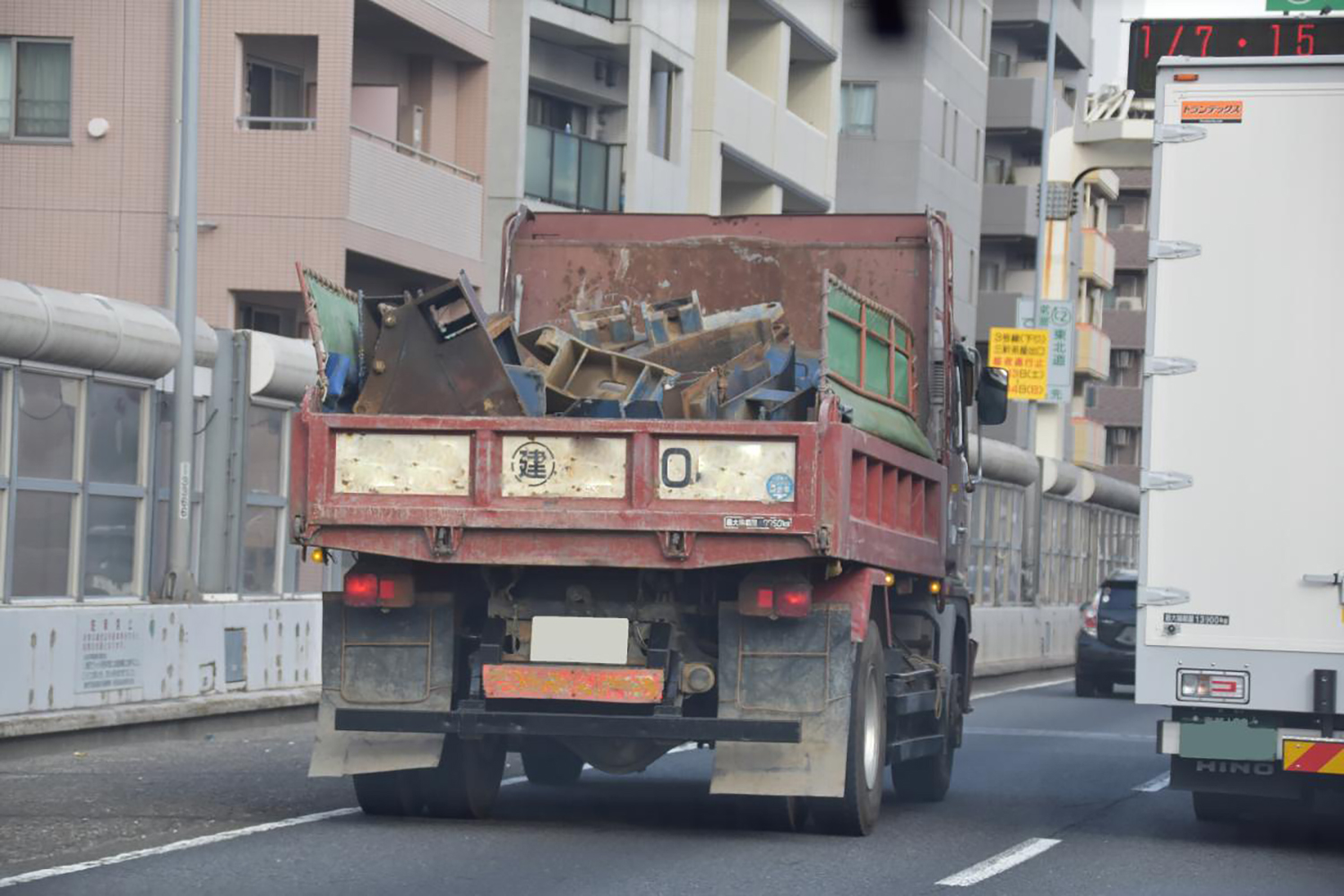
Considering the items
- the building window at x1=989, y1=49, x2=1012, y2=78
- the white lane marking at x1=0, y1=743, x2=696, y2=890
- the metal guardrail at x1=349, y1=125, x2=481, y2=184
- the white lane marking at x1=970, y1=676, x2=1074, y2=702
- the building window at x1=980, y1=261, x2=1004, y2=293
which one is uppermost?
the building window at x1=989, y1=49, x2=1012, y2=78

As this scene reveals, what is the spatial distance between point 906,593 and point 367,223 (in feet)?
58.4

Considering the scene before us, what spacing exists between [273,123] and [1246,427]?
2156 cm

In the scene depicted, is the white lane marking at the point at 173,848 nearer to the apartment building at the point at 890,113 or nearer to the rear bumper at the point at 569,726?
the rear bumper at the point at 569,726

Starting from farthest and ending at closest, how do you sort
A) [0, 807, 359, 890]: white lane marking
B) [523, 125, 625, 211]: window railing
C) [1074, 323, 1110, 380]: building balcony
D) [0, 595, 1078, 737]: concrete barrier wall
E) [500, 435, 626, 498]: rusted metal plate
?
1. [1074, 323, 1110, 380]: building balcony
2. [523, 125, 625, 211]: window railing
3. [0, 595, 1078, 737]: concrete barrier wall
4. [500, 435, 626, 498]: rusted metal plate
5. [0, 807, 359, 890]: white lane marking

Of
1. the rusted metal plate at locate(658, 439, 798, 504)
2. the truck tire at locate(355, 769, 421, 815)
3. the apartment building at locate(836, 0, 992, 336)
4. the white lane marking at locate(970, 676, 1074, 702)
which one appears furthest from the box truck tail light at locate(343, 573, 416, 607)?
the apartment building at locate(836, 0, 992, 336)

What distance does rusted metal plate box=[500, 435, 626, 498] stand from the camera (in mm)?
11469

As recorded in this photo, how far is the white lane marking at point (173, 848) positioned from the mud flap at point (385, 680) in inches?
16.4

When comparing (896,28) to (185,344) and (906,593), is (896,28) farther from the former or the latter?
(906,593)

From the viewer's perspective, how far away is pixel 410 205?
1267 inches

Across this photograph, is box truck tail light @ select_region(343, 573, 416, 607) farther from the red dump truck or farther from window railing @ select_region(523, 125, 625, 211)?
window railing @ select_region(523, 125, 625, 211)

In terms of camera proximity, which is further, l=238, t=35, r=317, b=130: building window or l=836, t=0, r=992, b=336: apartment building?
l=836, t=0, r=992, b=336: apartment building

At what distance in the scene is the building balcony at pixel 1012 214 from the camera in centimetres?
6856

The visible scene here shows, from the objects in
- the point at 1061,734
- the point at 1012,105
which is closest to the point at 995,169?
the point at 1012,105

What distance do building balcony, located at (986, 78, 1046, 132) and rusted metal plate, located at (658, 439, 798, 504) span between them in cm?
5861
